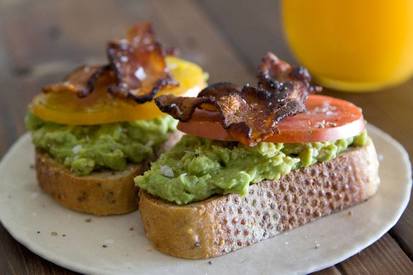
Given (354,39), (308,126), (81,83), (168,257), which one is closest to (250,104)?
(308,126)

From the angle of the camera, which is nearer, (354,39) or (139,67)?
(139,67)

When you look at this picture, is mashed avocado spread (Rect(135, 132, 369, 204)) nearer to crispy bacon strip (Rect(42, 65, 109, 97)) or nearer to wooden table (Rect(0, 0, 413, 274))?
crispy bacon strip (Rect(42, 65, 109, 97))

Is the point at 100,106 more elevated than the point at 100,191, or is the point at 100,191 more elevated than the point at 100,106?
the point at 100,106

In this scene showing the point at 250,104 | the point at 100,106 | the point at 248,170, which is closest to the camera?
the point at 248,170

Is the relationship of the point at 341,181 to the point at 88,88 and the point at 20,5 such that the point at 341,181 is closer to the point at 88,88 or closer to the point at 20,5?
the point at 88,88

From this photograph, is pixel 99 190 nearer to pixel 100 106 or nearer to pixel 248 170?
pixel 100 106

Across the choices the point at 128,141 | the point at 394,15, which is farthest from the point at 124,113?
the point at 394,15

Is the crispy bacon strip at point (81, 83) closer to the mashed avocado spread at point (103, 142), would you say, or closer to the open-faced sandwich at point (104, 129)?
the open-faced sandwich at point (104, 129)
